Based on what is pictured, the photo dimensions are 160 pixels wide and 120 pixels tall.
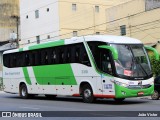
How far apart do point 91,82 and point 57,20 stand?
108 ft

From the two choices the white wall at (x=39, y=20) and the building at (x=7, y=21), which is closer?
the white wall at (x=39, y=20)

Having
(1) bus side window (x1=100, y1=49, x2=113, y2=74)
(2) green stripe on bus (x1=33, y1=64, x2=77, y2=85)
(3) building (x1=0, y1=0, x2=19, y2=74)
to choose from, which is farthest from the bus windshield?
(3) building (x1=0, y1=0, x2=19, y2=74)

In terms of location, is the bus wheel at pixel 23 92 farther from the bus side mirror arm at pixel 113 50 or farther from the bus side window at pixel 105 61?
the bus side mirror arm at pixel 113 50

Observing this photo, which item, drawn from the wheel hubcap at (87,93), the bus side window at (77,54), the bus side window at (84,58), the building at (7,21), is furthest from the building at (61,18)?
the wheel hubcap at (87,93)

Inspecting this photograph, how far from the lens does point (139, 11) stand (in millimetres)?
40656

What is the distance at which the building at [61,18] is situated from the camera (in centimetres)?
5246

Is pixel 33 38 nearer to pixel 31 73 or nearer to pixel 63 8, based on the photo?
pixel 63 8

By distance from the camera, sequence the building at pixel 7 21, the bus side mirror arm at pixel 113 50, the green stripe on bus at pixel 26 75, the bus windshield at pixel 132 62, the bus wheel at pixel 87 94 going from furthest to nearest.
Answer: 1. the building at pixel 7 21
2. the green stripe on bus at pixel 26 75
3. the bus wheel at pixel 87 94
4. the bus windshield at pixel 132 62
5. the bus side mirror arm at pixel 113 50

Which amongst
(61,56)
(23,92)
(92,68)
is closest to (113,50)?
(92,68)

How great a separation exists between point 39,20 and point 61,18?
5351 mm

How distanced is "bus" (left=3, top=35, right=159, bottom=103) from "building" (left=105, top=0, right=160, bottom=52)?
608 inches

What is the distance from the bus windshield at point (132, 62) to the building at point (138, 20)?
17478 mm

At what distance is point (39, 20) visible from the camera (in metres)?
56.3

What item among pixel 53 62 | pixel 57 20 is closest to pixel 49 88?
pixel 53 62
